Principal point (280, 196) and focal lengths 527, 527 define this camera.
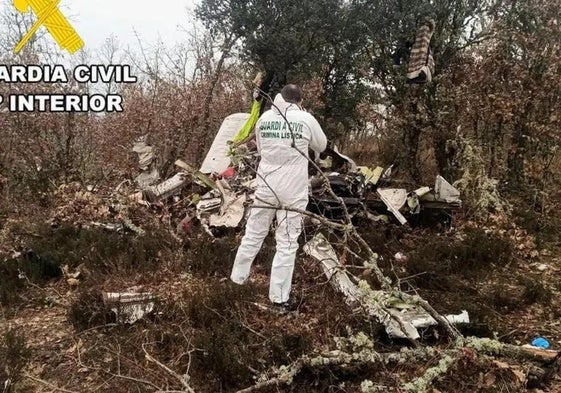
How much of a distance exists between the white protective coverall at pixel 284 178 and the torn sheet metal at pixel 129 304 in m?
1.08

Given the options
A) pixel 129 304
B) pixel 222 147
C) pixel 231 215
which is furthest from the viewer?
pixel 222 147

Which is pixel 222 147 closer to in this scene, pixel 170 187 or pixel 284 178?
pixel 170 187

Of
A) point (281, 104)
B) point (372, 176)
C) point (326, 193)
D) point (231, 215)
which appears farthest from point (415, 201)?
point (281, 104)

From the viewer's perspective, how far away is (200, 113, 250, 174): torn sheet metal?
26.2 feet

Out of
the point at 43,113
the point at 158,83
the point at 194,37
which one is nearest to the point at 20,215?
the point at 43,113

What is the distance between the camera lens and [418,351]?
11.8ft

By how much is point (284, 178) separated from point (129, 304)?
1.74m

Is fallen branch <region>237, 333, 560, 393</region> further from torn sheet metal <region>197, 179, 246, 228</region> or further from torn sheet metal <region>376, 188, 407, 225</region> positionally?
torn sheet metal <region>197, 179, 246, 228</region>

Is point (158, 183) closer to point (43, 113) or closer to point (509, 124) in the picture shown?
point (43, 113)

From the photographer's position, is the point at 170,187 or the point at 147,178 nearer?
the point at 170,187

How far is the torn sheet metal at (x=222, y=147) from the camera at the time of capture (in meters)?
7.98

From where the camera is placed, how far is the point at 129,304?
4.58 meters

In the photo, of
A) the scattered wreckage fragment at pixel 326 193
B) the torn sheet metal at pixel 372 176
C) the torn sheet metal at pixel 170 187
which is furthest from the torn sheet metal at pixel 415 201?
the torn sheet metal at pixel 170 187

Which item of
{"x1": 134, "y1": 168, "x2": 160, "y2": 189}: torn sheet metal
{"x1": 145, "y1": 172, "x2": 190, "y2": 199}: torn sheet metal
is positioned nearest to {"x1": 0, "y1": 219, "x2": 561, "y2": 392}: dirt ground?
{"x1": 145, "y1": 172, "x2": 190, "y2": 199}: torn sheet metal
